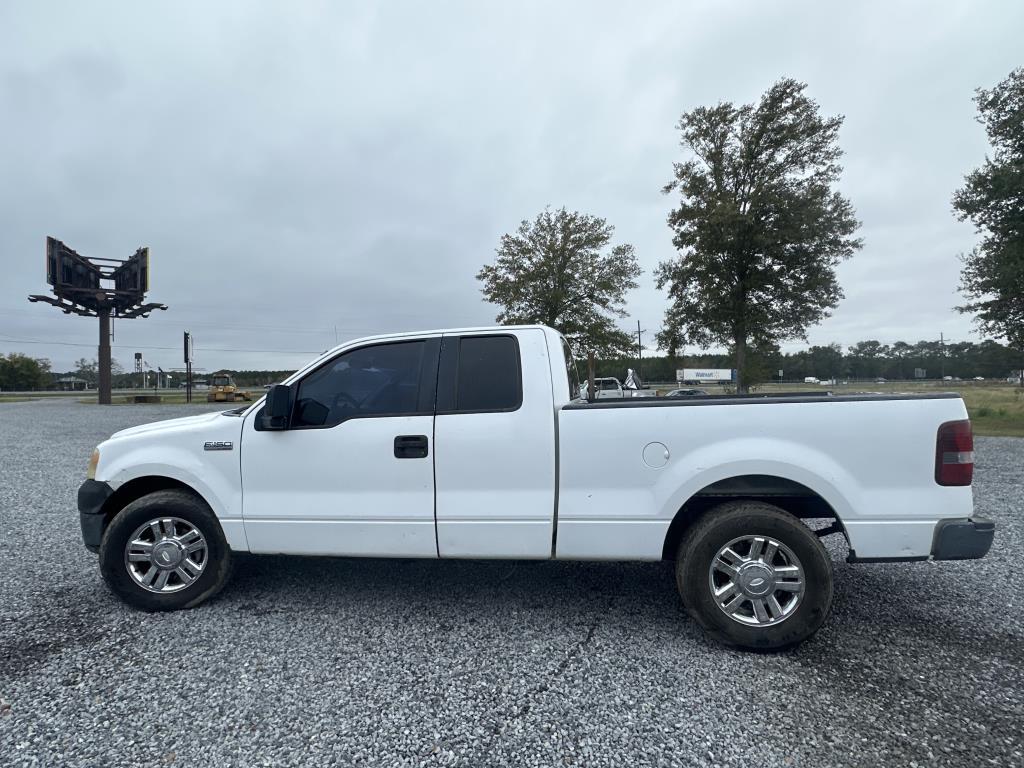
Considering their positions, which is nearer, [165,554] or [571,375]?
[165,554]

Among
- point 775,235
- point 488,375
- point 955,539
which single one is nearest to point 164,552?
point 488,375

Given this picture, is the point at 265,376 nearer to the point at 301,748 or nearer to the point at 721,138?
the point at 721,138

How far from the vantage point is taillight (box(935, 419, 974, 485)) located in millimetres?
2715

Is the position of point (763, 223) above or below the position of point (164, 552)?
above

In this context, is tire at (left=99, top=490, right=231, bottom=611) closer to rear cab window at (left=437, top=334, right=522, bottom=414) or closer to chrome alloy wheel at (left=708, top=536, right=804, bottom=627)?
rear cab window at (left=437, top=334, right=522, bottom=414)

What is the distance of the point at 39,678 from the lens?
2605mm

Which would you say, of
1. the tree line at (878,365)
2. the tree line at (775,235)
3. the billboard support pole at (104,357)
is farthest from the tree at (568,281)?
the tree line at (878,365)

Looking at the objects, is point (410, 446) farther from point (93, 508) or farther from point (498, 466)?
point (93, 508)

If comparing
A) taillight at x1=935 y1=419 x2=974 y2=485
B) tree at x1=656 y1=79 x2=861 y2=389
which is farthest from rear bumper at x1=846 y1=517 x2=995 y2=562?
tree at x1=656 y1=79 x2=861 y2=389

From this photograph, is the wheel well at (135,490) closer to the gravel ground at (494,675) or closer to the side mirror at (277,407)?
the gravel ground at (494,675)

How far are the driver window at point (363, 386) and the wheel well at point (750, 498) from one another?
1772 millimetres

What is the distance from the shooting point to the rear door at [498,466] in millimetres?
3012

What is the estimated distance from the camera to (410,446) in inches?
123

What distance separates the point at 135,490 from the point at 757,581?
13.2 feet
